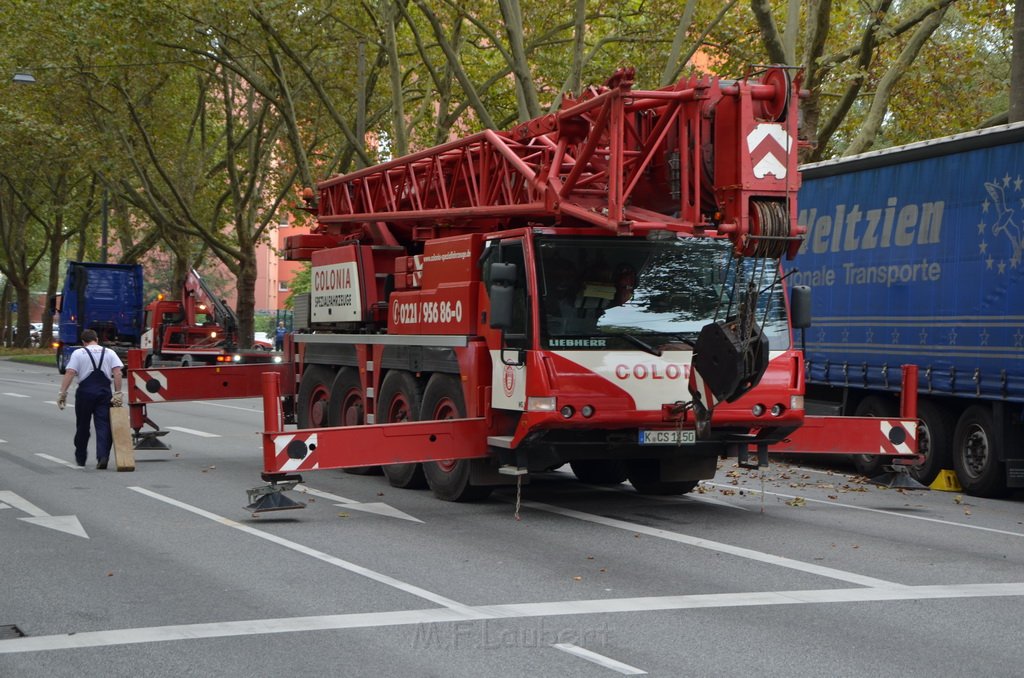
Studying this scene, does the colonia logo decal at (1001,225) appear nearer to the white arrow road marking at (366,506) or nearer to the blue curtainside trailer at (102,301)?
the white arrow road marking at (366,506)

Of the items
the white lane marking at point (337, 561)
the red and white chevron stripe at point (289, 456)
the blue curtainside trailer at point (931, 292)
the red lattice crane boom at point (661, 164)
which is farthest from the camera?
the blue curtainside trailer at point (931, 292)

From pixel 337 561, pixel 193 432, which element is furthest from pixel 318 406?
pixel 337 561

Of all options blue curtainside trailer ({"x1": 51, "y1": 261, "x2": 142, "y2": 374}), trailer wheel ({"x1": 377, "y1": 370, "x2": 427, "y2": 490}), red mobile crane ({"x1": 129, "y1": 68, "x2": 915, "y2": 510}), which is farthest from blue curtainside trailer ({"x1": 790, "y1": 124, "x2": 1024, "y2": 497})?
blue curtainside trailer ({"x1": 51, "y1": 261, "x2": 142, "y2": 374})

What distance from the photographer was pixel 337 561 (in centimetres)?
997

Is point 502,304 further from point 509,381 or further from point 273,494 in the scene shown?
point 273,494

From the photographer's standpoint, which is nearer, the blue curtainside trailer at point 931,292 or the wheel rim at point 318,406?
the blue curtainside trailer at point 931,292

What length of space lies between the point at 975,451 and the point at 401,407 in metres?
6.04

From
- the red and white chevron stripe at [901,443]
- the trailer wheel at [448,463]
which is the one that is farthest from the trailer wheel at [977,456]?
the trailer wheel at [448,463]

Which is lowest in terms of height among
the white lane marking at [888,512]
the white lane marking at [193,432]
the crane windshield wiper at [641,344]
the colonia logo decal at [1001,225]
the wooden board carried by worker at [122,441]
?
the white lane marking at [888,512]

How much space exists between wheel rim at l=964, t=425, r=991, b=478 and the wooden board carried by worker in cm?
915

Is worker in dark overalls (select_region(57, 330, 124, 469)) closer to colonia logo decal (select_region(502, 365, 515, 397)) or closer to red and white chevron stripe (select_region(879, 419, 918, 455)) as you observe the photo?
colonia logo decal (select_region(502, 365, 515, 397))

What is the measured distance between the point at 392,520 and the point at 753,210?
13.1ft

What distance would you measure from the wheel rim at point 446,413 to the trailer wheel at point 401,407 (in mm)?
492

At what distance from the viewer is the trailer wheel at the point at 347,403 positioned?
51.9 ft
